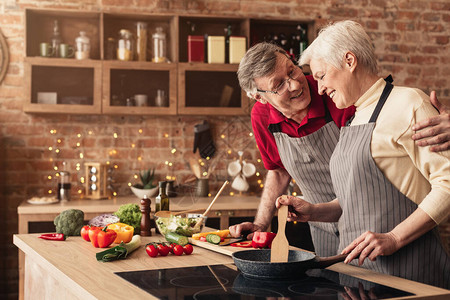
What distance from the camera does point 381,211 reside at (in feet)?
6.75

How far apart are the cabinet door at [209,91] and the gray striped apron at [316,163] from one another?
1.87 metres

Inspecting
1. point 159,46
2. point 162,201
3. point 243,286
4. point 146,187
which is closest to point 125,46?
point 159,46

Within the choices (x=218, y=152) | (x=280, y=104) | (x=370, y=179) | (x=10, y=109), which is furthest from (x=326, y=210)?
(x=10, y=109)

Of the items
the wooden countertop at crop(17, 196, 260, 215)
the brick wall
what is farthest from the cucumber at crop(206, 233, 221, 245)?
the brick wall

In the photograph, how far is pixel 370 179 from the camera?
2055 mm

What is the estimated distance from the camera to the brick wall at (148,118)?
4.75m

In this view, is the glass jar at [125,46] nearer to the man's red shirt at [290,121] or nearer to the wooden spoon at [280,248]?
the man's red shirt at [290,121]

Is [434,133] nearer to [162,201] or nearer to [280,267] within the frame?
[280,267]

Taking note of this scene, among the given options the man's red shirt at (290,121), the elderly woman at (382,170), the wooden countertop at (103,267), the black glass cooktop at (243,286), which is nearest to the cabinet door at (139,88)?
the man's red shirt at (290,121)

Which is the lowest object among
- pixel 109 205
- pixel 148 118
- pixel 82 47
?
pixel 109 205

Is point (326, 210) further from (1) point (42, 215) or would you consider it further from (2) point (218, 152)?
(2) point (218, 152)

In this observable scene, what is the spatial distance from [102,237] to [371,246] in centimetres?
110

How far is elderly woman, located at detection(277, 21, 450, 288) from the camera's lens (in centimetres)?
191

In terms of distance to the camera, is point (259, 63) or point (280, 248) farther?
point (259, 63)
